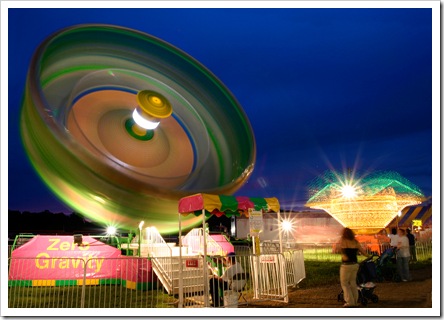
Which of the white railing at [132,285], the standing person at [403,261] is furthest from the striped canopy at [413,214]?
the white railing at [132,285]

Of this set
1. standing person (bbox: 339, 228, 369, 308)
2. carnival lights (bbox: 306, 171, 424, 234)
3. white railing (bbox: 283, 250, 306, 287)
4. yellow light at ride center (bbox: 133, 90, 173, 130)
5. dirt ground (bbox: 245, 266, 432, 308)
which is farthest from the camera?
carnival lights (bbox: 306, 171, 424, 234)

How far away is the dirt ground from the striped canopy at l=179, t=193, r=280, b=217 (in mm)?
1961

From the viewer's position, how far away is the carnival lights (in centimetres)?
1602

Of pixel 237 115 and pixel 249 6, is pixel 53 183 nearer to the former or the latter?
pixel 249 6

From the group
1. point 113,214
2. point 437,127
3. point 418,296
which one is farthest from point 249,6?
point 418,296

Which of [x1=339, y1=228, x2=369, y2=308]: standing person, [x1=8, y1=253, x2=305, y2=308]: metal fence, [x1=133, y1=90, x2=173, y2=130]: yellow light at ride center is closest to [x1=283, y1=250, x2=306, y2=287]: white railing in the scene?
[x1=8, y1=253, x2=305, y2=308]: metal fence

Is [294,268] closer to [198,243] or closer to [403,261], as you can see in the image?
[403,261]

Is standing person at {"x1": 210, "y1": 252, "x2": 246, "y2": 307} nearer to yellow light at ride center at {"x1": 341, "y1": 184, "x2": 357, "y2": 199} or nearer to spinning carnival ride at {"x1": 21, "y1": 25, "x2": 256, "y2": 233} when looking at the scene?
spinning carnival ride at {"x1": 21, "y1": 25, "x2": 256, "y2": 233}

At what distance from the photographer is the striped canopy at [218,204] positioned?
25.1ft

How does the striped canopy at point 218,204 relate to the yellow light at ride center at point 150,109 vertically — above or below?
below

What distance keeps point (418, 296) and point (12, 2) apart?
961 cm

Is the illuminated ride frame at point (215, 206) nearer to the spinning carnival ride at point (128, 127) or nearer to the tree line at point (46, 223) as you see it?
the spinning carnival ride at point (128, 127)

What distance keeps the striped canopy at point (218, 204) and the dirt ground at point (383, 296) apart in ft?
6.44

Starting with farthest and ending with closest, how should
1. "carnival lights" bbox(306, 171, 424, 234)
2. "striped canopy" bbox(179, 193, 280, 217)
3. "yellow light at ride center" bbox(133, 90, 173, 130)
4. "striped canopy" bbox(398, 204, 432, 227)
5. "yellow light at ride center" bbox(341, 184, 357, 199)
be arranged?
"striped canopy" bbox(398, 204, 432, 227) → "yellow light at ride center" bbox(341, 184, 357, 199) → "carnival lights" bbox(306, 171, 424, 234) → "yellow light at ride center" bbox(133, 90, 173, 130) → "striped canopy" bbox(179, 193, 280, 217)
